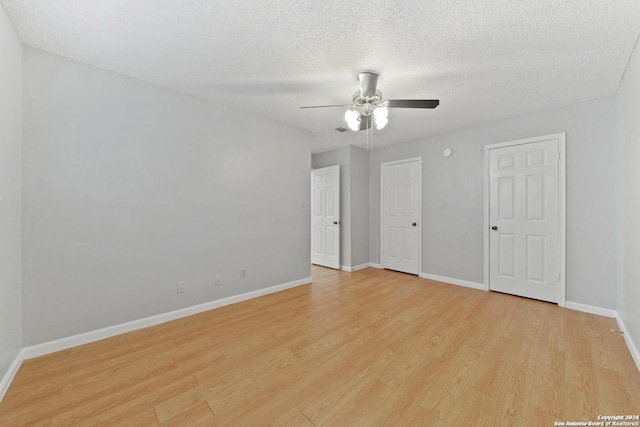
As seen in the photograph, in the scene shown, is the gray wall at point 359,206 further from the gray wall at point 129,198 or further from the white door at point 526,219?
the white door at point 526,219

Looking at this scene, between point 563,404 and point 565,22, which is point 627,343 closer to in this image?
point 563,404

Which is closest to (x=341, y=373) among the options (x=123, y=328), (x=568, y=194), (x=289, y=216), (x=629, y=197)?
(x=123, y=328)

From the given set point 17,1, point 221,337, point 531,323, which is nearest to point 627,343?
point 531,323

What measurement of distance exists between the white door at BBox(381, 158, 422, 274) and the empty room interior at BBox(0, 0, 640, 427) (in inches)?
28.5

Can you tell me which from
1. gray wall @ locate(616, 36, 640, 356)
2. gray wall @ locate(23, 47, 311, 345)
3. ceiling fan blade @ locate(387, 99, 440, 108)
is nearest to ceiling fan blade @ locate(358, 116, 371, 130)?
ceiling fan blade @ locate(387, 99, 440, 108)

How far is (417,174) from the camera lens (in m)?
4.43

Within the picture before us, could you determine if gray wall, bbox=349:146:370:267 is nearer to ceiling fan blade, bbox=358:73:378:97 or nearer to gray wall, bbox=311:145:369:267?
gray wall, bbox=311:145:369:267

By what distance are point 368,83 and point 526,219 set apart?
2.77m

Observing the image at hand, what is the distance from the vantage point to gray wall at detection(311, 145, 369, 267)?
4.81m

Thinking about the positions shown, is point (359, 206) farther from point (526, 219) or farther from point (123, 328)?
point (123, 328)

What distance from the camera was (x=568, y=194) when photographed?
298 centimetres

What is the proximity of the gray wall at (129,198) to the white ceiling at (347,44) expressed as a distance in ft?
1.00

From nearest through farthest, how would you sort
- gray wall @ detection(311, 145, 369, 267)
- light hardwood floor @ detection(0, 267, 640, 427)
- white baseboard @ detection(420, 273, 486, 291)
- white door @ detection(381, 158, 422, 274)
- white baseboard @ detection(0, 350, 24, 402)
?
light hardwood floor @ detection(0, 267, 640, 427), white baseboard @ detection(0, 350, 24, 402), white baseboard @ detection(420, 273, 486, 291), white door @ detection(381, 158, 422, 274), gray wall @ detection(311, 145, 369, 267)

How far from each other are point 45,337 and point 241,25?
2.85 m
